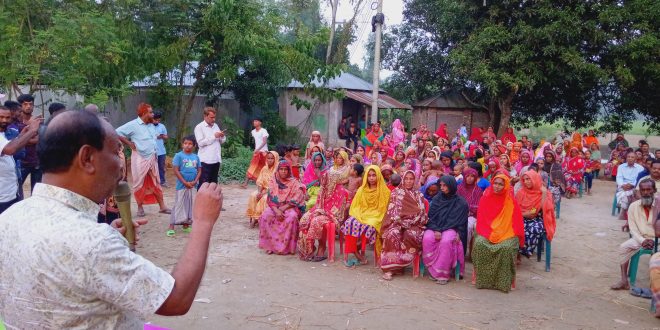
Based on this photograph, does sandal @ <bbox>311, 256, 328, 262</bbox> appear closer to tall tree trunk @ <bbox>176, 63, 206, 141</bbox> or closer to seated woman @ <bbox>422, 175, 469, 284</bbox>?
seated woman @ <bbox>422, 175, 469, 284</bbox>

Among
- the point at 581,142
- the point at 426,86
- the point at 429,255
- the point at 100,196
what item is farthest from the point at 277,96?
the point at 100,196

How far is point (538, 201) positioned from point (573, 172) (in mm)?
6587

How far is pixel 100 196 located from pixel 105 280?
10.1 inches

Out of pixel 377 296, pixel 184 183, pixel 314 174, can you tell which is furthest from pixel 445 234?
pixel 184 183

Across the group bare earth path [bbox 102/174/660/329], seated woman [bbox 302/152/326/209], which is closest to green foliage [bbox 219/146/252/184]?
seated woman [bbox 302/152/326/209]

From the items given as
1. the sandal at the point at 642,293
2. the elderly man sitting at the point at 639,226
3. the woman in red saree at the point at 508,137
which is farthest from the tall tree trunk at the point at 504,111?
the sandal at the point at 642,293

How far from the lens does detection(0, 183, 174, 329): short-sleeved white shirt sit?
1.23 meters

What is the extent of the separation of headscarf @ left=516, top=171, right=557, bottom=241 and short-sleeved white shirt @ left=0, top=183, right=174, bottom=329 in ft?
19.9

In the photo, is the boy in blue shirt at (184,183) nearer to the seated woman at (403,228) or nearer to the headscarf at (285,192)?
the headscarf at (285,192)

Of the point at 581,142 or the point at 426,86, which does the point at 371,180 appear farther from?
the point at 426,86

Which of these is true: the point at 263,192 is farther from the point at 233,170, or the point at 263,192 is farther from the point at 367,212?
the point at 233,170

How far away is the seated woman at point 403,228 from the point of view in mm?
5931

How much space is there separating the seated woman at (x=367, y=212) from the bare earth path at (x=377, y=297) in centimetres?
34

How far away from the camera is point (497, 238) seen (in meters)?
5.78
